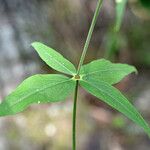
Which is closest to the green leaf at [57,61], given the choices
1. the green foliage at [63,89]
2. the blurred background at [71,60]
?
the green foliage at [63,89]

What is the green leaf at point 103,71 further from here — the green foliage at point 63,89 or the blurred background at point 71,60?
the blurred background at point 71,60

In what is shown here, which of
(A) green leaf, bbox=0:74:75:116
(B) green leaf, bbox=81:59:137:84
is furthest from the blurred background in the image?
(A) green leaf, bbox=0:74:75:116

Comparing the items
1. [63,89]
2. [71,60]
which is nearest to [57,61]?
[63,89]

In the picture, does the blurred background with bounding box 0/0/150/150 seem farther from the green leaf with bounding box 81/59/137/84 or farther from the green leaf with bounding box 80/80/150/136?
the green leaf with bounding box 80/80/150/136

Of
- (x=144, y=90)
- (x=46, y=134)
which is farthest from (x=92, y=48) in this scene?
(x=46, y=134)

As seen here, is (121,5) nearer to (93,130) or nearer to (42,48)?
(42,48)

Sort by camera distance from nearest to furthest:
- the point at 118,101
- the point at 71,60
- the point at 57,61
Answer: the point at 118,101 < the point at 57,61 < the point at 71,60

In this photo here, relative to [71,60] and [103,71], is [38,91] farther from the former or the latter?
[71,60]

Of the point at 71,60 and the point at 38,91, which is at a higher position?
the point at 71,60
